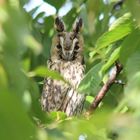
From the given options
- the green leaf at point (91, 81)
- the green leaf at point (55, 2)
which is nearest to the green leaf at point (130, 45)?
the green leaf at point (91, 81)

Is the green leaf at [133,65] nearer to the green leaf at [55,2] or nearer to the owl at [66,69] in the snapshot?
the green leaf at [55,2]

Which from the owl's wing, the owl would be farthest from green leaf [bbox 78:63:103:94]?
the owl's wing

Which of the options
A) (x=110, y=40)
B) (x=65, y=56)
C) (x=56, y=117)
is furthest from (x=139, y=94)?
(x=65, y=56)

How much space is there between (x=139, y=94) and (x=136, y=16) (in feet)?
0.33

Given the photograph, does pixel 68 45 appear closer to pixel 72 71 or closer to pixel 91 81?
pixel 72 71

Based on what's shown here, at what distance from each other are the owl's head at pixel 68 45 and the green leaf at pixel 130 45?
2209 mm

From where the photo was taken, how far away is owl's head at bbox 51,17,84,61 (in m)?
3.35

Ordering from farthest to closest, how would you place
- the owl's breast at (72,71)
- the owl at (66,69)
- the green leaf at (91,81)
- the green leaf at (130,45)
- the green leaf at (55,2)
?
the owl's breast at (72,71)
the owl at (66,69)
the green leaf at (55,2)
the green leaf at (91,81)
the green leaf at (130,45)

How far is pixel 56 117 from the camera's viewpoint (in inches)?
34.8

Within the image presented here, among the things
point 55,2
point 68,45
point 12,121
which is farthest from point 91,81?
point 68,45

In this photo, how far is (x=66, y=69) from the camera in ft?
11.4

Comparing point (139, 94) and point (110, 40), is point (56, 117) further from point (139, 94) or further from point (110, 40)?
point (139, 94)

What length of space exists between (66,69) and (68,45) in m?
0.17

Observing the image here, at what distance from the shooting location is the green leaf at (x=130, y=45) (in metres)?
1.02
